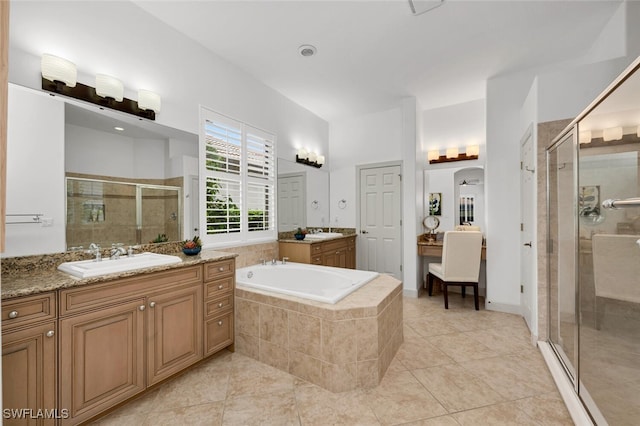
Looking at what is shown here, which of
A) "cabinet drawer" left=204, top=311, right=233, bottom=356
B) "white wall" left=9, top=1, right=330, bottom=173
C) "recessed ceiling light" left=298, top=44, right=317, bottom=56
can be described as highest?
"recessed ceiling light" left=298, top=44, right=317, bottom=56

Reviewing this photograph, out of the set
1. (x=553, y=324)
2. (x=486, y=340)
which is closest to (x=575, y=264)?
(x=553, y=324)

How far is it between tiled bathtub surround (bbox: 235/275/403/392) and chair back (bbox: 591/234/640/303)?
1.35 m

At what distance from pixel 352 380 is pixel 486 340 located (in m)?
1.54

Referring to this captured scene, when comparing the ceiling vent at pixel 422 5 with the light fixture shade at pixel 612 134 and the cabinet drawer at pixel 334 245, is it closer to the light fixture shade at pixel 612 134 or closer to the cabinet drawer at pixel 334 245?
the light fixture shade at pixel 612 134

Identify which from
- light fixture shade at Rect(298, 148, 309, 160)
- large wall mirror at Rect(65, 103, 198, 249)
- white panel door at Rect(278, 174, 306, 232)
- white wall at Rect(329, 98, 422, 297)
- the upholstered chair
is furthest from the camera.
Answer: light fixture shade at Rect(298, 148, 309, 160)

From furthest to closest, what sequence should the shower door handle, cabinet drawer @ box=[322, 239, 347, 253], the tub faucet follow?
cabinet drawer @ box=[322, 239, 347, 253] < the tub faucet < the shower door handle

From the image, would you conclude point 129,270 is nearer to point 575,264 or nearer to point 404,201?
point 575,264

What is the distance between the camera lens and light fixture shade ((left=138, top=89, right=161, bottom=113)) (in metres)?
2.19

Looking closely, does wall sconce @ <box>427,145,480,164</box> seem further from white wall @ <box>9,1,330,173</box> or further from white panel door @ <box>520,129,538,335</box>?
white wall @ <box>9,1,330,173</box>

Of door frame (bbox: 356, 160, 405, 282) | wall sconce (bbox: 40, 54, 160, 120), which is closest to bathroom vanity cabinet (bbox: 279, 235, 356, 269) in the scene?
door frame (bbox: 356, 160, 405, 282)

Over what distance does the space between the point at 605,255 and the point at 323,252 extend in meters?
2.70

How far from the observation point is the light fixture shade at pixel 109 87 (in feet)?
6.41

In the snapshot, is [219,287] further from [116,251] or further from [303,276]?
[303,276]

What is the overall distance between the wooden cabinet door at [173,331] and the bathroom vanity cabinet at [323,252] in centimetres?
156
